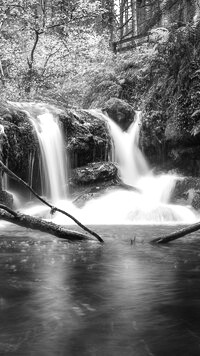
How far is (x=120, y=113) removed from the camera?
14.7 meters

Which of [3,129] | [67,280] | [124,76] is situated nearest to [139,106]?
[124,76]

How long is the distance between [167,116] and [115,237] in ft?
25.3

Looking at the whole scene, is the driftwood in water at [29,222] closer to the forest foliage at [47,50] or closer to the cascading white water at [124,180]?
the cascading white water at [124,180]

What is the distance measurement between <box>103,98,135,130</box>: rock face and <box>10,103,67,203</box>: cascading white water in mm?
2672

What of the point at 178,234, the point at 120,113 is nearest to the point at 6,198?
the point at 178,234

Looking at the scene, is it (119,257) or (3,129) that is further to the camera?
(3,129)

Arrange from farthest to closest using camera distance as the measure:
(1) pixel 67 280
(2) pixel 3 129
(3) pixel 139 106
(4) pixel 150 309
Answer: (3) pixel 139 106 → (2) pixel 3 129 → (1) pixel 67 280 → (4) pixel 150 309

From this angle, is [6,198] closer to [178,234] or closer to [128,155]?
[128,155]

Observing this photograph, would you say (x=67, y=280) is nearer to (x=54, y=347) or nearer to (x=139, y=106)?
(x=54, y=347)

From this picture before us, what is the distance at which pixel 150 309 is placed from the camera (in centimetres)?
310

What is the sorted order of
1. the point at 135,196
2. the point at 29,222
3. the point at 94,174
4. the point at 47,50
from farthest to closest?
the point at 47,50
the point at 94,174
the point at 135,196
the point at 29,222

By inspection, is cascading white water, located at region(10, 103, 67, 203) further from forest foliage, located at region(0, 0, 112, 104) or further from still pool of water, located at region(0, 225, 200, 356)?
still pool of water, located at region(0, 225, 200, 356)

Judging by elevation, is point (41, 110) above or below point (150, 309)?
above

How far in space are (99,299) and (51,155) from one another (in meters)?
9.18
